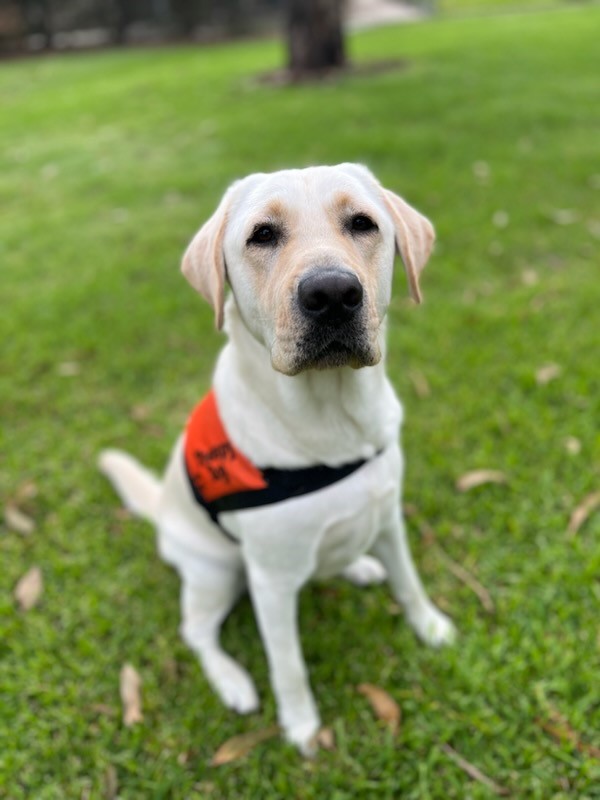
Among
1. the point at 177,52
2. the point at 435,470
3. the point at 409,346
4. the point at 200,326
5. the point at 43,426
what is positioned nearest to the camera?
the point at 435,470

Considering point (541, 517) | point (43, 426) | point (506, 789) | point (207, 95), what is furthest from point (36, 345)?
point (207, 95)

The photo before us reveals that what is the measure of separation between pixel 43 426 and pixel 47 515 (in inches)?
27.7

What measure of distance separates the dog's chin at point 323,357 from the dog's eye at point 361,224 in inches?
13.9

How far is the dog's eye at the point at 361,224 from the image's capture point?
169cm

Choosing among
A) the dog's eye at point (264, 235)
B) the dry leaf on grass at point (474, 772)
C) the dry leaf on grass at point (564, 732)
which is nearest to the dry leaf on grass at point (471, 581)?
the dry leaf on grass at point (564, 732)

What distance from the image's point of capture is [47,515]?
3004 millimetres

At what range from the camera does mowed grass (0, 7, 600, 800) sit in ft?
6.74

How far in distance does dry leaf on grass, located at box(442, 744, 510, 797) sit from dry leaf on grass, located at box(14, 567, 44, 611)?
5.66ft

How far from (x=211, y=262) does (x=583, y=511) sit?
76.1 inches

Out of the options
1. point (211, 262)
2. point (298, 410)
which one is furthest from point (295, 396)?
point (211, 262)

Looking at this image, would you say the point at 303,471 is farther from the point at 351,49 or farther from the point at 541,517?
the point at 351,49

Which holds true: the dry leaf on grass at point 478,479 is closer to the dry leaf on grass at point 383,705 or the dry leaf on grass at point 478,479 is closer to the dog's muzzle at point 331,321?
the dry leaf on grass at point 383,705

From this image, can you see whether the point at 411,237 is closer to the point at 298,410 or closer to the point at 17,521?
the point at 298,410

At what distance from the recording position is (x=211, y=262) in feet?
5.69
